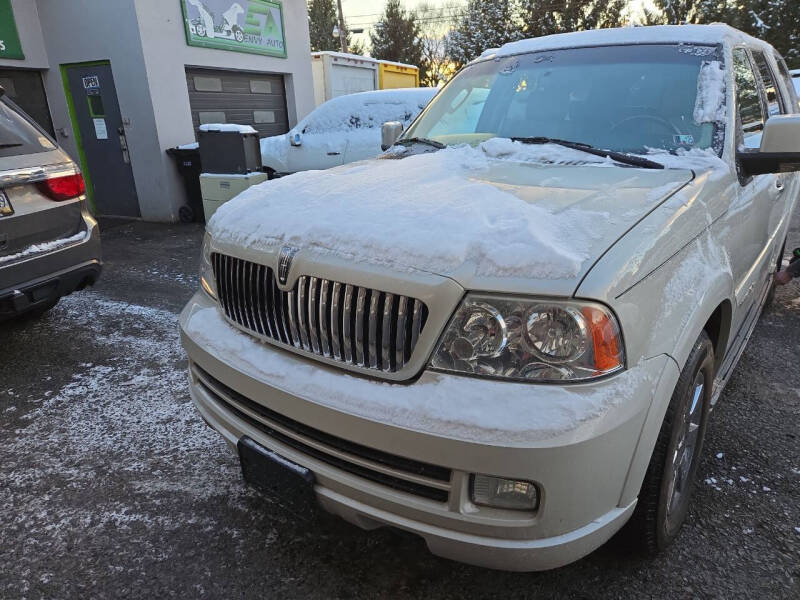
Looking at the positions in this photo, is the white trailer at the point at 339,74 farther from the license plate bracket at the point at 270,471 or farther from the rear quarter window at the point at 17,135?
the license plate bracket at the point at 270,471

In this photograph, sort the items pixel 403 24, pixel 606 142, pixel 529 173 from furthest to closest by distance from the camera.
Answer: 1. pixel 403 24
2. pixel 606 142
3. pixel 529 173

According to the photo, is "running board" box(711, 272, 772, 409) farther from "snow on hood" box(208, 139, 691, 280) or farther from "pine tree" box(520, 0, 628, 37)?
"pine tree" box(520, 0, 628, 37)

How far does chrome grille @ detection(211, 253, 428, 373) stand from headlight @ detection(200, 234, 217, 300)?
11.1 inches

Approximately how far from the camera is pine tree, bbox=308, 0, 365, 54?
36.0 metres

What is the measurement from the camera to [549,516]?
149cm

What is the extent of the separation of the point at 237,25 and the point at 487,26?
938 inches

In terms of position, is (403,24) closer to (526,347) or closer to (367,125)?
(367,125)

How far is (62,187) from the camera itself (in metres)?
3.72

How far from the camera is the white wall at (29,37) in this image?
8227mm

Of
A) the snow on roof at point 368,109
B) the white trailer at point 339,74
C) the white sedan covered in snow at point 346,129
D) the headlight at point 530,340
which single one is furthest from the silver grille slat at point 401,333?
the white trailer at point 339,74

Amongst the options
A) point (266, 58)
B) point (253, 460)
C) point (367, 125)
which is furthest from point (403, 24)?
point (253, 460)

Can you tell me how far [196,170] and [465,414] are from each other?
8.15 metres

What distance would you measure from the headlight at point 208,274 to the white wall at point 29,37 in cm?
804

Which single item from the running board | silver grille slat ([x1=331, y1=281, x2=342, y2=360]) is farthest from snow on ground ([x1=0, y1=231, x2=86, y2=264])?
the running board
